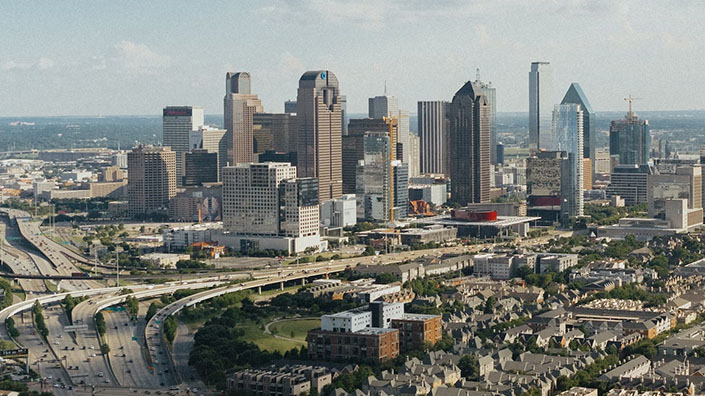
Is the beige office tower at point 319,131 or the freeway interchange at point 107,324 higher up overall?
the beige office tower at point 319,131

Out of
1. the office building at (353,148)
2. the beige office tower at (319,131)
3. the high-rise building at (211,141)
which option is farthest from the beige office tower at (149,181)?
the high-rise building at (211,141)

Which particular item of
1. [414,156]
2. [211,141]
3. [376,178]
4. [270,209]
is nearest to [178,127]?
[211,141]

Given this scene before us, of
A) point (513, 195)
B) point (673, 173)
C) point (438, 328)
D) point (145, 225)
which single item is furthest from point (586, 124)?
point (438, 328)

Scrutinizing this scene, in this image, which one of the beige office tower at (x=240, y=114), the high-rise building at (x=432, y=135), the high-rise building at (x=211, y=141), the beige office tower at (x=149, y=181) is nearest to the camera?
the beige office tower at (x=149, y=181)

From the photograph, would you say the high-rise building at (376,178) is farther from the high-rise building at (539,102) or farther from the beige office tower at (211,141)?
the high-rise building at (539,102)

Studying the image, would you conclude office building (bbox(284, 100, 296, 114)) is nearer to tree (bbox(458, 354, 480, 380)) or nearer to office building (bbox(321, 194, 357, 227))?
office building (bbox(321, 194, 357, 227))

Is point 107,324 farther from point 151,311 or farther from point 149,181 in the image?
point 149,181

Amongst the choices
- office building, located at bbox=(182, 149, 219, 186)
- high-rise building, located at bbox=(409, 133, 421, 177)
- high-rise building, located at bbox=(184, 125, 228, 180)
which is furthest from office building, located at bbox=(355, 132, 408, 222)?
high-rise building, located at bbox=(409, 133, 421, 177)
